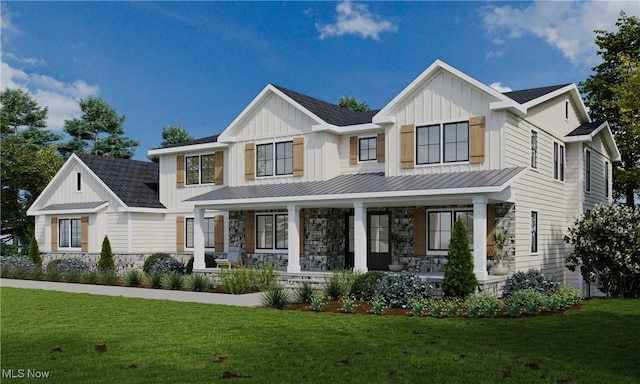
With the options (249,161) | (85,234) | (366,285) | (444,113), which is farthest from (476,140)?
(85,234)

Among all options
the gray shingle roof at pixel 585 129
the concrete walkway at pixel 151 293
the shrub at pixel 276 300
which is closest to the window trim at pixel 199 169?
the concrete walkway at pixel 151 293

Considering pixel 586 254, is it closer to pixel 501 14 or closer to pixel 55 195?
pixel 501 14

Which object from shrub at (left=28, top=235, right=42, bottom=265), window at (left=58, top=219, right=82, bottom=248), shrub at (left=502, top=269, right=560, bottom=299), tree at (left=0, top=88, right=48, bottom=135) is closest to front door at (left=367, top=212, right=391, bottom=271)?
shrub at (left=502, top=269, right=560, bottom=299)

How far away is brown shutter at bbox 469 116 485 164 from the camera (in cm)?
1839

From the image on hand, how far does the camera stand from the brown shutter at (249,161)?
23625 millimetres

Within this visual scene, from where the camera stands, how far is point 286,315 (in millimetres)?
13125

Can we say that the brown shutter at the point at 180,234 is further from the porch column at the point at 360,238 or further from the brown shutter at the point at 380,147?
the porch column at the point at 360,238

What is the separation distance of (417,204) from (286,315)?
24.7 feet

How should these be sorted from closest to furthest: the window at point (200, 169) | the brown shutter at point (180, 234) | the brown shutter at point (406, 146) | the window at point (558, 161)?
the brown shutter at point (406, 146)
the window at point (558, 161)
the window at point (200, 169)
the brown shutter at point (180, 234)

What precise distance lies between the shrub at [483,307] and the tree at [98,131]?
42.0 metres

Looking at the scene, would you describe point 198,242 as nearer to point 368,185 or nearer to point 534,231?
point 368,185

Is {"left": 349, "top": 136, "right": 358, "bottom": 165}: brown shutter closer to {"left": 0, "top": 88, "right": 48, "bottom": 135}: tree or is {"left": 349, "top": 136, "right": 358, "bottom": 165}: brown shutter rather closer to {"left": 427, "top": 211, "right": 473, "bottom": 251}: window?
{"left": 427, "top": 211, "right": 473, "bottom": 251}: window

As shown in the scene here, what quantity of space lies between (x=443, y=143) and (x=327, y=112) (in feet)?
19.0

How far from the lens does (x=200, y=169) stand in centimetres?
2634
